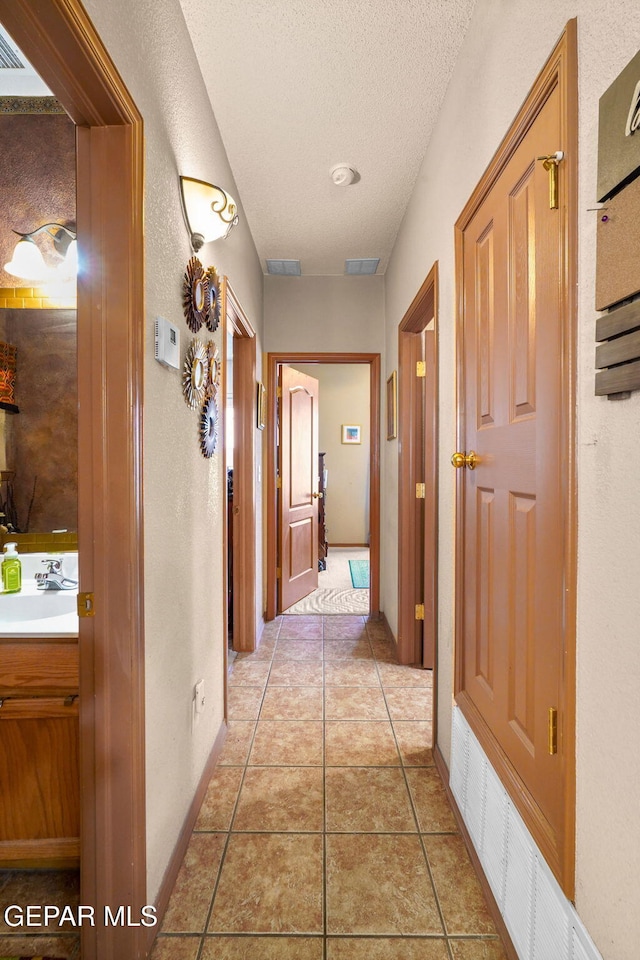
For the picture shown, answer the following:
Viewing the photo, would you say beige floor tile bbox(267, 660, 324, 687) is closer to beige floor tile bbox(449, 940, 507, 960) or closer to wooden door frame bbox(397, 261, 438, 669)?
wooden door frame bbox(397, 261, 438, 669)

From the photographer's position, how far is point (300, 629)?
3373 millimetres

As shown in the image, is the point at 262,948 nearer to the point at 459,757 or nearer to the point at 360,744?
the point at 459,757

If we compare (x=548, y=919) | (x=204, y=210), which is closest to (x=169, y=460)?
(x=204, y=210)

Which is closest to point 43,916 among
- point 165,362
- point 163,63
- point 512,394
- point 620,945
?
point 620,945

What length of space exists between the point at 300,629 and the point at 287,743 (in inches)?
54.2

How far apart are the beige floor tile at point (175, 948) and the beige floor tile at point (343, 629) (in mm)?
2067

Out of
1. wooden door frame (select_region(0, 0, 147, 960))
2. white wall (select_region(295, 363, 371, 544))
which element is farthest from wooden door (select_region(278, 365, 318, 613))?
wooden door frame (select_region(0, 0, 147, 960))

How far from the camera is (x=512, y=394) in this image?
3.81 feet

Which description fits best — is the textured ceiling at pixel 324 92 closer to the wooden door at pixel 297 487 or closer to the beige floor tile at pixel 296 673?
the wooden door at pixel 297 487

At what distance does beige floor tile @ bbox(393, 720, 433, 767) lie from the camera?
189cm

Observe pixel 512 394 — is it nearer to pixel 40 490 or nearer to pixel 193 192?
pixel 193 192

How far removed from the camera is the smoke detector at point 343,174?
2.20 meters

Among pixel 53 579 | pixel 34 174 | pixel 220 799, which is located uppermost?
pixel 34 174

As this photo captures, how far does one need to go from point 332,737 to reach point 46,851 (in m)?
1.12
